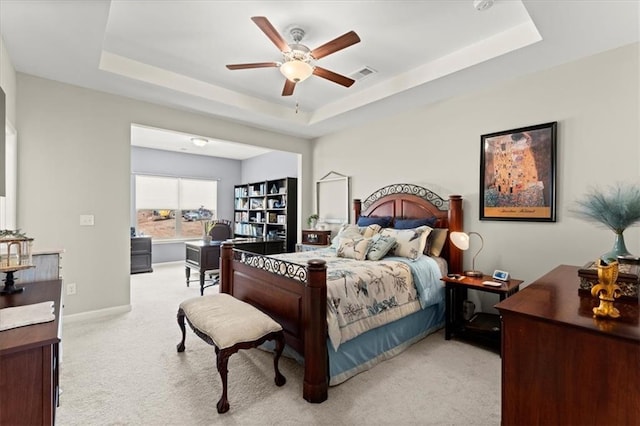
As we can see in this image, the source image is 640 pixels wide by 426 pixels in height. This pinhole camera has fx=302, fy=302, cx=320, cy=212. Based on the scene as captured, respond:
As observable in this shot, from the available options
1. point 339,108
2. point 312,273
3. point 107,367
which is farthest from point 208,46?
point 107,367

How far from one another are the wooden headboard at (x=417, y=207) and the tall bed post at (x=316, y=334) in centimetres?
217

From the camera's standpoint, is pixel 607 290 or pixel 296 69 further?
pixel 296 69

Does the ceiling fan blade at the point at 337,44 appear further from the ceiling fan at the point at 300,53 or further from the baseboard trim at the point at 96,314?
the baseboard trim at the point at 96,314

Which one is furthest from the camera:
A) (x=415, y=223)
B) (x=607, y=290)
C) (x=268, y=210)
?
(x=268, y=210)

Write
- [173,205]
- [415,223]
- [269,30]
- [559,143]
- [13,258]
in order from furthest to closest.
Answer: [173,205], [415,223], [559,143], [269,30], [13,258]

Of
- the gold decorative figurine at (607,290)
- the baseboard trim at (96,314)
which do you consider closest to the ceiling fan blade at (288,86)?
the gold decorative figurine at (607,290)

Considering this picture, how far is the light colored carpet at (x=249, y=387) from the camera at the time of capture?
1896 mm

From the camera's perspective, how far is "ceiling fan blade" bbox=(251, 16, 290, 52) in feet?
6.81

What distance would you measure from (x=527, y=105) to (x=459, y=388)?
9.42 ft

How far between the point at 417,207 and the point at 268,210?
3792 millimetres

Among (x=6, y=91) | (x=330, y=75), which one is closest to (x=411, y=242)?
(x=330, y=75)

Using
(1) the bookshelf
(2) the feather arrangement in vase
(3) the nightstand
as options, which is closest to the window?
(1) the bookshelf

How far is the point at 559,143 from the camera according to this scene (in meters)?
2.99

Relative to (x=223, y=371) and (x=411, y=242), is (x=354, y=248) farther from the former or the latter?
(x=223, y=371)
